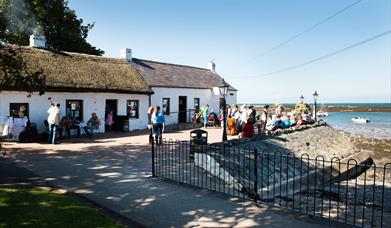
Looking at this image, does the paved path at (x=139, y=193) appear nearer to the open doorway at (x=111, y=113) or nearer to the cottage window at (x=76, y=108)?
the cottage window at (x=76, y=108)

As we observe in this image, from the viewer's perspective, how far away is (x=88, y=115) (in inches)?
787

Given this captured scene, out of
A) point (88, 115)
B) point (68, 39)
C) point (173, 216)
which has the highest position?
point (68, 39)

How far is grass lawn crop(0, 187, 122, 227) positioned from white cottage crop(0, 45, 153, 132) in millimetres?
11042

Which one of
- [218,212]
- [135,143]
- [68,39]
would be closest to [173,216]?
[218,212]

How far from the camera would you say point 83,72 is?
797 inches

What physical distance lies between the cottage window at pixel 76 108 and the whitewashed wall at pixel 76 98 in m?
0.22

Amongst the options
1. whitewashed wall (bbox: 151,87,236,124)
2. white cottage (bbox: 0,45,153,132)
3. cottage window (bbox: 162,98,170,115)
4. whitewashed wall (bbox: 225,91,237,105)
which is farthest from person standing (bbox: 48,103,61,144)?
whitewashed wall (bbox: 225,91,237,105)

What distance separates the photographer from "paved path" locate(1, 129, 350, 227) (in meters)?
6.06

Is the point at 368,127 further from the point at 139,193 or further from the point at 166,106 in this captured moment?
the point at 139,193

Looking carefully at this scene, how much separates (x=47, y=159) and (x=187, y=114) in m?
18.1

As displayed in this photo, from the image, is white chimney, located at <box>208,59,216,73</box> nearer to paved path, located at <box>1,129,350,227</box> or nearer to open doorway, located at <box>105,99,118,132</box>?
open doorway, located at <box>105,99,118,132</box>

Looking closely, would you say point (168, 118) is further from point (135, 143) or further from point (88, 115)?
point (135, 143)

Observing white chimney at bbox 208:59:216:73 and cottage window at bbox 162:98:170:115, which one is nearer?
cottage window at bbox 162:98:170:115

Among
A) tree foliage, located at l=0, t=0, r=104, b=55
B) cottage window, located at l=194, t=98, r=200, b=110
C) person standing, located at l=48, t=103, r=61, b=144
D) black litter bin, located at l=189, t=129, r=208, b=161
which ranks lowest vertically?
black litter bin, located at l=189, t=129, r=208, b=161
